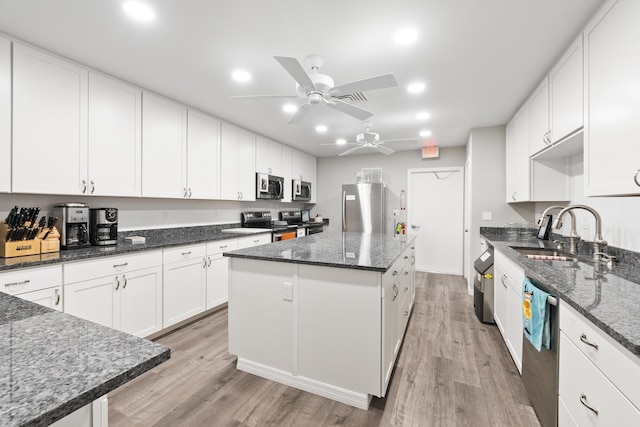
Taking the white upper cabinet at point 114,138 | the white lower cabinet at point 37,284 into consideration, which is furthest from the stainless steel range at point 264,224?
the white lower cabinet at point 37,284

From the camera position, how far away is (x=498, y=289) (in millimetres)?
2691

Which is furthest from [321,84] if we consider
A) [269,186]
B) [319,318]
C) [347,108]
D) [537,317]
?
[269,186]

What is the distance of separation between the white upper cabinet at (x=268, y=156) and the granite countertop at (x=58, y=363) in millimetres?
3807

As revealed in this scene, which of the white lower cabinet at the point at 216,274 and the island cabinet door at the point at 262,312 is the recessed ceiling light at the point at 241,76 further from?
the white lower cabinet at the point at 216,274

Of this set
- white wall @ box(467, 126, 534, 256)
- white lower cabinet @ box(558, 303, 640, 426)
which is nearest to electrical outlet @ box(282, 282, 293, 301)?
white lower cabinet @ box(558, 303, 640, 426)

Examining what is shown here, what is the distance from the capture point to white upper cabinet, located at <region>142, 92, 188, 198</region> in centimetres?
286

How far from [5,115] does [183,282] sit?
1.87 m

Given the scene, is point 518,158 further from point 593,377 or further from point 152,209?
point 152,209

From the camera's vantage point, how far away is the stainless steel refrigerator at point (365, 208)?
5.35 meters

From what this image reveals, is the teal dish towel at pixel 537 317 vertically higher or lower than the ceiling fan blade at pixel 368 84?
lower

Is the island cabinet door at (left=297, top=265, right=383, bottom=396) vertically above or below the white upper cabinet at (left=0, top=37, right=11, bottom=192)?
below

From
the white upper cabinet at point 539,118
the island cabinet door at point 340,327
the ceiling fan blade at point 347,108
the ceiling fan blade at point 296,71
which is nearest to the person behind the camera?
the ceiling fan blade at point 296,71

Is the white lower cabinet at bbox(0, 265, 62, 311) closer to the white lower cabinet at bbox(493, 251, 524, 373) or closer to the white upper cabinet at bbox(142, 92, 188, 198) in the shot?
the white upper cabinet at bbox(142, 92, 188, 198)

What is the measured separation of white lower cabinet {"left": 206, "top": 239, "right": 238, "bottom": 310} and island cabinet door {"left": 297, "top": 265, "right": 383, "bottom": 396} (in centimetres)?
172
